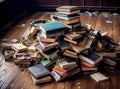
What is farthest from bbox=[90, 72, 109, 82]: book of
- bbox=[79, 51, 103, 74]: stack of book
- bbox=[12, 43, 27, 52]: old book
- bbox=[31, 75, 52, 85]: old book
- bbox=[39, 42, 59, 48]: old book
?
bbox=[12, 43, 27, 52]: old book

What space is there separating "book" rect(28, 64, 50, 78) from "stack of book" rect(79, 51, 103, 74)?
1.74 feet

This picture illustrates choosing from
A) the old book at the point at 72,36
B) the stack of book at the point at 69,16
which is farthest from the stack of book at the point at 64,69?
the stack of book at the point at 69,16

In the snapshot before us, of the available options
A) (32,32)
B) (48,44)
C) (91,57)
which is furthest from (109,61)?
(32,32)

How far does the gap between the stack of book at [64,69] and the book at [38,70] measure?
0.12 meters

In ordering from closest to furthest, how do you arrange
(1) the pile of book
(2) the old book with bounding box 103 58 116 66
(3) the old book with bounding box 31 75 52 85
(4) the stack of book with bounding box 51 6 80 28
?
(3) the old book with bounding box 31 75 52 85 < (1) the pile of book < (2) the old book with bounding box 103 58 116 66 < (4) the stack of book with bounding box 51 6 80 28

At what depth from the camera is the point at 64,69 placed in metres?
2.88

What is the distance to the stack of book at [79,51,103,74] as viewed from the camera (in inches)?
116

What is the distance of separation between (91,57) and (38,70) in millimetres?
783

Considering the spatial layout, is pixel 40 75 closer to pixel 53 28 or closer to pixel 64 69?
pixel 64 69

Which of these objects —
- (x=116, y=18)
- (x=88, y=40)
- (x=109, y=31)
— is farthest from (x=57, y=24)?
(x=116, y=18)

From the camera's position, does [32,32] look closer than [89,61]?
No

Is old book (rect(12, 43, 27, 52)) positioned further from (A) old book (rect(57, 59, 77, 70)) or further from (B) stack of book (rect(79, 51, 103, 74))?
(B) stack of book (rect(79, 51, 103, 74))

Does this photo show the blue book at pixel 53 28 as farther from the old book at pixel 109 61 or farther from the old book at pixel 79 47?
the old book at pixel 109 61

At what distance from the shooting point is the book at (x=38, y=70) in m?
2.83
